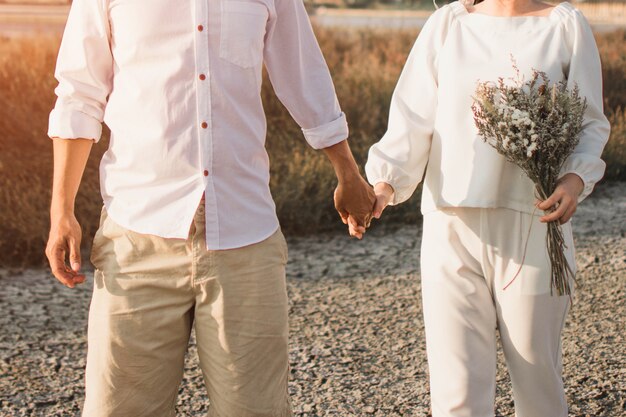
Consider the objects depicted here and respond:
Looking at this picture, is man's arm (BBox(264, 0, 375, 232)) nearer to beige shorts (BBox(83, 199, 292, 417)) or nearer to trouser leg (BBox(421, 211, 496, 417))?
beige shorts (BBox(83, 199, 292, 417))

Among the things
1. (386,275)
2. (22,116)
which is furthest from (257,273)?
(22,116)

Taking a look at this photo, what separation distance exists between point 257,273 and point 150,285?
252mm

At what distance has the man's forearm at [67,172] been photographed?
2379 mm

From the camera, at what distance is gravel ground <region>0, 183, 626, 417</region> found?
4371mm

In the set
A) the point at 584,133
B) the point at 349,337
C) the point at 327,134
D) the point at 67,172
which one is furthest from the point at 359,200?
the point at 349,337

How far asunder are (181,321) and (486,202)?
3.11ft

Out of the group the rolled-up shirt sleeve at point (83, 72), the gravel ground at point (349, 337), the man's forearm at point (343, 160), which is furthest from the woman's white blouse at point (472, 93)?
the gravel ground at point (349, 337)

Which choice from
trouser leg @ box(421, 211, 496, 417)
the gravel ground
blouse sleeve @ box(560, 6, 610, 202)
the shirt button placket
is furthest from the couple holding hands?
the gravel ground

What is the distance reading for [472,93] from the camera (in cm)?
282

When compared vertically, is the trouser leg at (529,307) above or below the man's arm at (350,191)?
below

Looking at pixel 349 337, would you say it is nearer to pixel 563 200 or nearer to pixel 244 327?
pixel 563 200

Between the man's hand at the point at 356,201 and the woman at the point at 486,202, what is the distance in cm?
5

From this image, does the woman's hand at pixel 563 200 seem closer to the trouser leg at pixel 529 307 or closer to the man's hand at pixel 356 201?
the trouser leg at pixel 529 307

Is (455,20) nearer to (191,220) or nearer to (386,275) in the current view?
(191,220)
